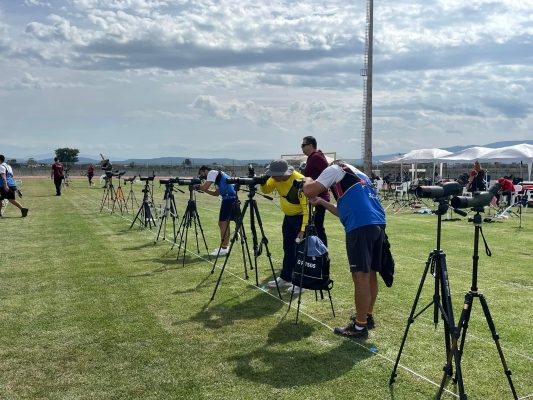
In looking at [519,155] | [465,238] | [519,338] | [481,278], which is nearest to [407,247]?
[465,238]

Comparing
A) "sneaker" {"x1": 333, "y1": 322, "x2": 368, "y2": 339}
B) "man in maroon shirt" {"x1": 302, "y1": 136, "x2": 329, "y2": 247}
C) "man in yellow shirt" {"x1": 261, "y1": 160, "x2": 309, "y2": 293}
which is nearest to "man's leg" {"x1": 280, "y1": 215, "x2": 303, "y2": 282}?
"man in yellow shirt" {"x1": 261, "y1": 160, "x2": 309, "y2": 293}

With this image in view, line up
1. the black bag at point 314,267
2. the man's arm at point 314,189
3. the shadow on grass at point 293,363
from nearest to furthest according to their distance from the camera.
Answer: the shadow on grass at point 293,363 → the man's arm at point 314,189 → the black bag at point 314,267

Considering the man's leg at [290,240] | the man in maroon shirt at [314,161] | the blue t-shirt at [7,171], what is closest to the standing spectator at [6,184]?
the blue t-shirt at [7,171]

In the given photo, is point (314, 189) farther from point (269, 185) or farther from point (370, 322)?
point (269, 185)

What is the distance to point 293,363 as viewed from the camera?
14.9 feet

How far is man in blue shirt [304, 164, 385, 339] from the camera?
4.86 metres

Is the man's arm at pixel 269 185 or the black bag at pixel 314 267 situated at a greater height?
the man's arm at pixel 269 185

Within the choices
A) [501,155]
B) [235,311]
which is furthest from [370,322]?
[501,155]

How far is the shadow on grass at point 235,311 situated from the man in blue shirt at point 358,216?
1.45 metres

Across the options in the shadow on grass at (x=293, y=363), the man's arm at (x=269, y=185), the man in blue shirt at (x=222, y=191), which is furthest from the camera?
the man in blue shirt at (x=222, y=191)

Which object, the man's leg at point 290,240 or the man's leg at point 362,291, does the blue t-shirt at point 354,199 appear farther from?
the man's leg at point 290,240

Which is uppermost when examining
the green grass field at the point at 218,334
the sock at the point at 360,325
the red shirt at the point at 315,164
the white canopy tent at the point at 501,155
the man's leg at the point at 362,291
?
the white canopy tent at the point at 501,155

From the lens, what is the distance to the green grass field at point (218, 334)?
412 cm

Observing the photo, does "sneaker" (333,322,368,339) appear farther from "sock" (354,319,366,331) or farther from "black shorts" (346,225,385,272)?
"black shorts" (346,225,385,272)
